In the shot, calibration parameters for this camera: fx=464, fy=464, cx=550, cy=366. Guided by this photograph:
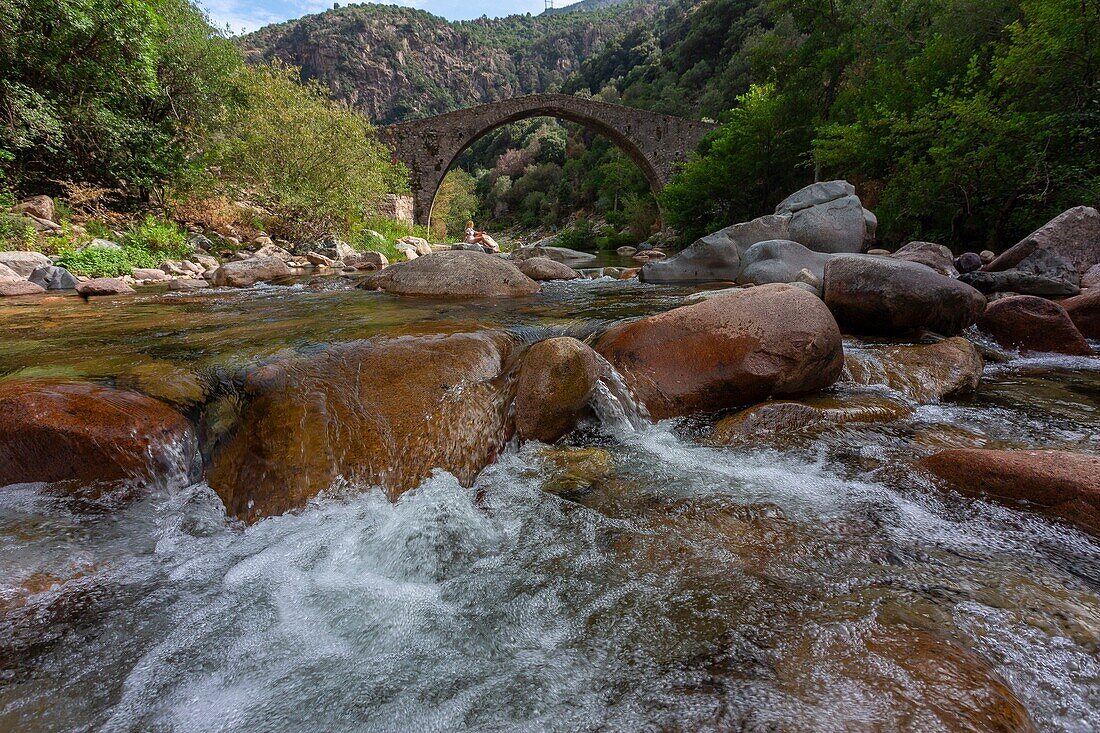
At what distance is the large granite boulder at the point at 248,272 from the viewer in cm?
855

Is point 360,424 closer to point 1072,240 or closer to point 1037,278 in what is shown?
point 1037,278

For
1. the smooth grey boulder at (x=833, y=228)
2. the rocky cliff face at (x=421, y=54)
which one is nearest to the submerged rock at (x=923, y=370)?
the smooth grey boulder at (x=833, y=228)

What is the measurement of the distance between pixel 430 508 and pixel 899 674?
186 centimetres

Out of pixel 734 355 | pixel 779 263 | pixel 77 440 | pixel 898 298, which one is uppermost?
pixel 779 263

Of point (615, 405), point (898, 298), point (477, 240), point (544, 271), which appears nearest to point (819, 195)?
point (544, 271)

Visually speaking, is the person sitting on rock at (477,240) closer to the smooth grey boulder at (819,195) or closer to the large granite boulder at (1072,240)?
the smooth grey boulder at (819,195)

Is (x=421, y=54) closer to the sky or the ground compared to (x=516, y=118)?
closer to the sky

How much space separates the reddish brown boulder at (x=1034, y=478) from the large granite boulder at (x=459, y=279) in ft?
16.8

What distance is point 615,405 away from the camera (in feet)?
10.3

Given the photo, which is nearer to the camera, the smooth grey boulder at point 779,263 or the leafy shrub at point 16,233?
the smooth grey boulder at point 779,263

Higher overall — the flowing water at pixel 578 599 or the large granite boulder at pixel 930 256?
the large granite boulder at pixel 930 256

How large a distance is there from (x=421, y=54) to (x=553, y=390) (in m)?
110

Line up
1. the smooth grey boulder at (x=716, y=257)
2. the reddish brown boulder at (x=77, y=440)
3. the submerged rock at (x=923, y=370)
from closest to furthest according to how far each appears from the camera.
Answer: the reddish brown boulder at (x=77, y=440), the submerged rock at (x=923, y=370), the smooth grey boulder at (x=716, y=257)

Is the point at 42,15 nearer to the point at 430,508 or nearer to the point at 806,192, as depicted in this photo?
the point at 430,508
